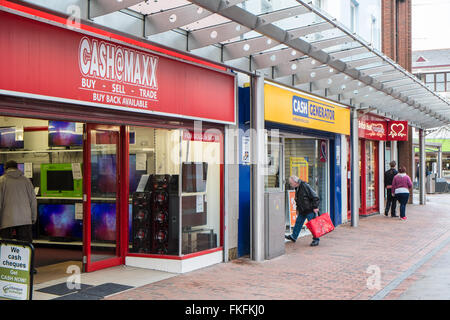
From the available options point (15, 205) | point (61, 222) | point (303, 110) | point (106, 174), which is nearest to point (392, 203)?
point (303, 110)

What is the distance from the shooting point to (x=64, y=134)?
974 cm

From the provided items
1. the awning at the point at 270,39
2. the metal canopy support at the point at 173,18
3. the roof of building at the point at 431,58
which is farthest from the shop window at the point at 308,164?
the roof of building at the point at 431,58

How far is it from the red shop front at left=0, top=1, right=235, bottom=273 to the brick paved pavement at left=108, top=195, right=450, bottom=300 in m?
0.78

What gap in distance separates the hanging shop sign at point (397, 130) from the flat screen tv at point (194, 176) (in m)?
12.0

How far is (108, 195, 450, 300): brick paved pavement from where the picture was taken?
6.67m

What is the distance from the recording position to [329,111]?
535 inches

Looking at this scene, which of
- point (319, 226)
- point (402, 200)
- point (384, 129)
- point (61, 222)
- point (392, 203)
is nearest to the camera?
point (61, 222)

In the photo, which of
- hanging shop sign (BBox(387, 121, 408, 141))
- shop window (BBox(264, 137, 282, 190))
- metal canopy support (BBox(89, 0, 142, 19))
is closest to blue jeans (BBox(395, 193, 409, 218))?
hanging shop sign (BBox(387, 121, 408, 141))

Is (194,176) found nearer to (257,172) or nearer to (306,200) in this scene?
(257,172)

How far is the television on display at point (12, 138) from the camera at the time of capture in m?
10.4

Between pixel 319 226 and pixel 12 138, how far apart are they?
672 cm

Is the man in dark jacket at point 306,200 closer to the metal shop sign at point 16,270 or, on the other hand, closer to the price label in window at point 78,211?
the price label in window at point 78,211

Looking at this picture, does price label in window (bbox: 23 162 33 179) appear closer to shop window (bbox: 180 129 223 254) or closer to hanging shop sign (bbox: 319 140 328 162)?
shop window (bbox: 180 129 223 254)
